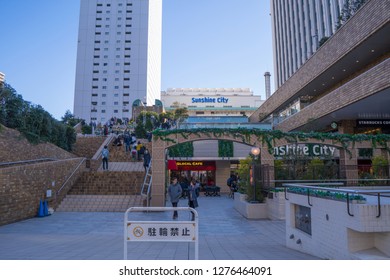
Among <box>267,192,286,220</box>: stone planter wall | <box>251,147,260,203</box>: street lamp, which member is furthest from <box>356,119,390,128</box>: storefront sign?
<box>267,192,286,220</box>: stone planter wall

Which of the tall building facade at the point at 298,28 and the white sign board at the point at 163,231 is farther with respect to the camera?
the tall building facade at the point at 298,28

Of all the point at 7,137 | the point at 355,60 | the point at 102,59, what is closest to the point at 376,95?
the point at 355,60

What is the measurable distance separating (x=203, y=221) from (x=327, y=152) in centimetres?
1434

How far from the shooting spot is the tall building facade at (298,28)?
3931 cm

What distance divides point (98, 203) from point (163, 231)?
10.9 m

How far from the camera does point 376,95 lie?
14.8 m

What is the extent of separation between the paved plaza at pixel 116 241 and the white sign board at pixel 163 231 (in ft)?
4.35

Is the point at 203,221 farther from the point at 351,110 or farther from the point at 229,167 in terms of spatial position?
the point at 229,167

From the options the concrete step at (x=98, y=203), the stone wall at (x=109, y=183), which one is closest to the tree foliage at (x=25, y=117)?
the stone wall at (x=109, y=183)

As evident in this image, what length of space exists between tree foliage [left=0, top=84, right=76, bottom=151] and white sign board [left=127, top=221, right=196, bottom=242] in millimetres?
13101

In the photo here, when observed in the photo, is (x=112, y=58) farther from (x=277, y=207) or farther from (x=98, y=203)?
(x=277, y=207)

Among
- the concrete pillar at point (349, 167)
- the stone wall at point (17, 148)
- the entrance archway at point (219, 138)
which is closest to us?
the stone wall at point (17, 148)

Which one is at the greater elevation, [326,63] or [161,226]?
[326,63]

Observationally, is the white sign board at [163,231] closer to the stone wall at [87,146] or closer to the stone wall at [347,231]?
the stone wall at [347,231]
